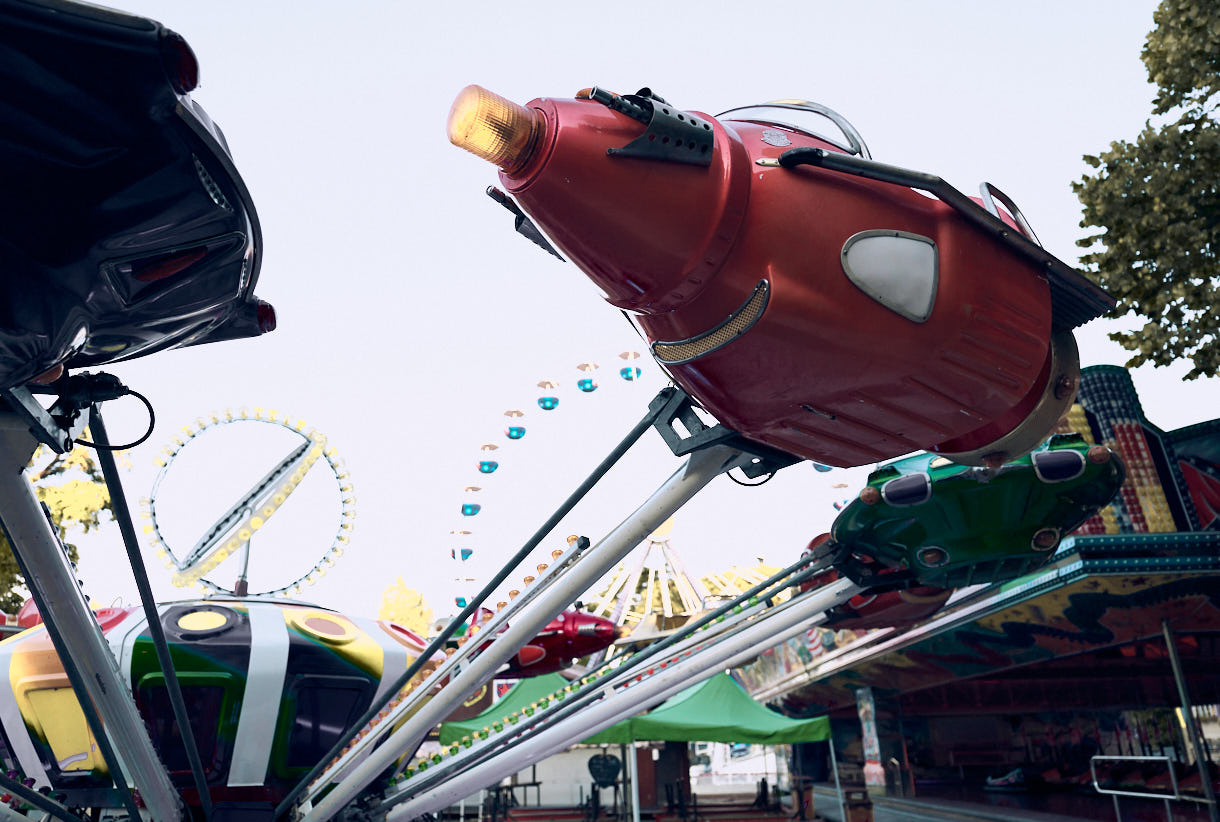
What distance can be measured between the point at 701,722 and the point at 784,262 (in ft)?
47.1

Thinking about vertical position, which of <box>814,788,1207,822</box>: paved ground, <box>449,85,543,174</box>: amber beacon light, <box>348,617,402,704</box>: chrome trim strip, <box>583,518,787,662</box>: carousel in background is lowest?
<box>814,788,1207,822</box>: paved ground

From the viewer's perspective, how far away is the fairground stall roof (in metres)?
10.9

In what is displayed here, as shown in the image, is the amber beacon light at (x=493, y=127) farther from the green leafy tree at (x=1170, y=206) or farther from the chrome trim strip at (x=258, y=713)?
the green leafy tree at (x=1170, y=206)

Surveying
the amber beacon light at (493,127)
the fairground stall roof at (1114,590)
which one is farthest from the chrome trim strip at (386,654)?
the fairground stall roof at (1114,590)

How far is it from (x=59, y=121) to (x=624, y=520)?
104 inches

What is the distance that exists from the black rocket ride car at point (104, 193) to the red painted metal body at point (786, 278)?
0.92 metres

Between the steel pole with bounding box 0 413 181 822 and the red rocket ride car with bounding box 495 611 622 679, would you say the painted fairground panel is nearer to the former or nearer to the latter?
the red rocket ride car with bounding box 495 611 622 679

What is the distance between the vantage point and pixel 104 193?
2.25 m

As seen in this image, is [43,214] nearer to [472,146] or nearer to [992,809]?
[472,146]

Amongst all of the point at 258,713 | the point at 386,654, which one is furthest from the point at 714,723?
the point at 258,713

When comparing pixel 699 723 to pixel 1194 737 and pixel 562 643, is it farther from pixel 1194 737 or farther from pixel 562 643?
pixel 562 643

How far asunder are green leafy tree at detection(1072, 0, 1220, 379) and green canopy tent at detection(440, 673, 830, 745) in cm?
927

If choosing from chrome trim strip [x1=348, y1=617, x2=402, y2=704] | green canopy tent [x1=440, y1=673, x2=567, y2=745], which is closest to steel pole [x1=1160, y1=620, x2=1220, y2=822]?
green canopy tent [x1=440, y1=673, x2=567, y2=745]

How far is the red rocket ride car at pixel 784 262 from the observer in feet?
8.77
